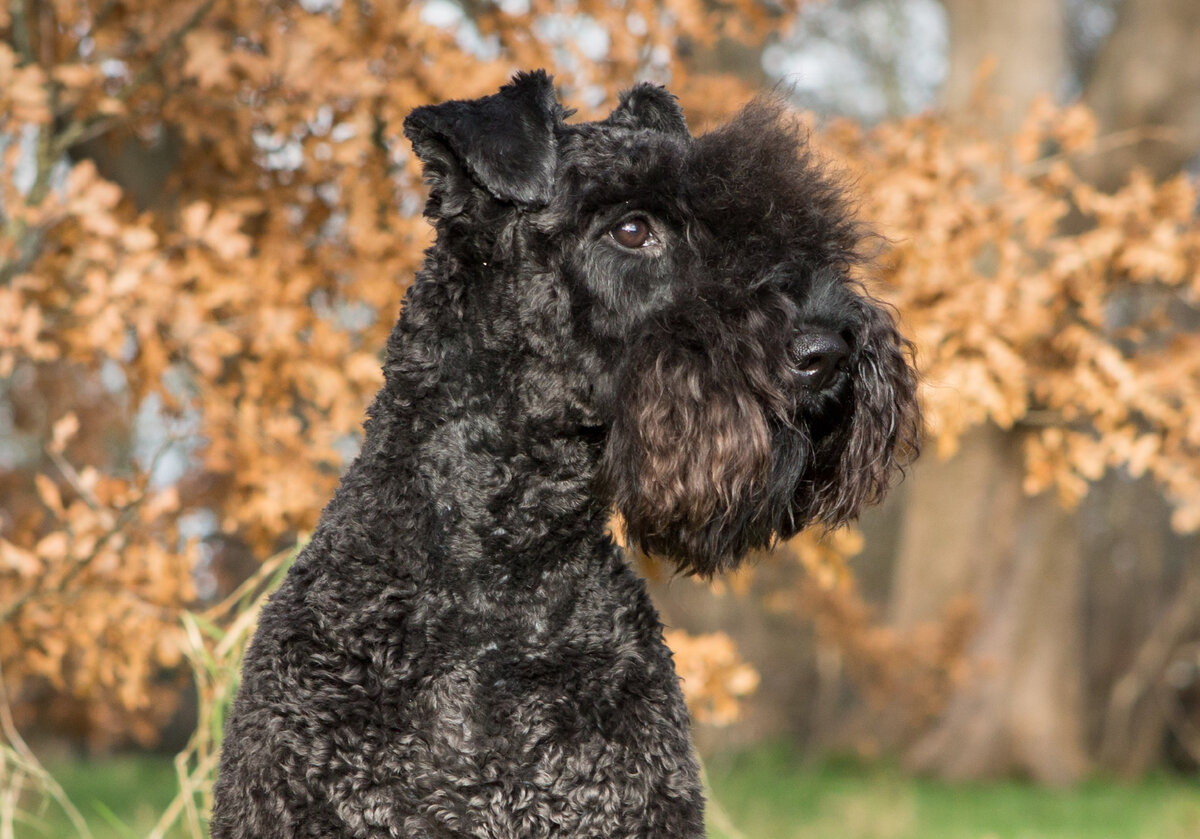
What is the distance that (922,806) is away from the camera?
280 inches

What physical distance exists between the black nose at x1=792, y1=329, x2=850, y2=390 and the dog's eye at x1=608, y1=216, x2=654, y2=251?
33 cm

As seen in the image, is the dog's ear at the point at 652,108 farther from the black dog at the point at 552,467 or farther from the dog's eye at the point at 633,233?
the dog's eye at the point at 633,233

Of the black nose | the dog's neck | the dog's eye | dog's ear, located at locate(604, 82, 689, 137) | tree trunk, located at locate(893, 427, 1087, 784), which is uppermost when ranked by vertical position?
tree trunk, located at locate(893, 427, 1087, 784)

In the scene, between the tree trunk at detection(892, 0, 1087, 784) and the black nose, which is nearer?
the black nose

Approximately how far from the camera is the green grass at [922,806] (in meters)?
6.18

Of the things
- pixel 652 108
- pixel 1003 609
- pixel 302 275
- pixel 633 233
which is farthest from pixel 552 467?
pixel 1003 609

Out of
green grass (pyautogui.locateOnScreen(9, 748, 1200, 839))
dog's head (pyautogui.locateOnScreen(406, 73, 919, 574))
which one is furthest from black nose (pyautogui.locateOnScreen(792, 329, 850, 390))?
green grass (pyautogui.locateOnScreen(9, 748, 1200, 839))

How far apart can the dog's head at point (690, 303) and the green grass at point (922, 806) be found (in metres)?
2.83

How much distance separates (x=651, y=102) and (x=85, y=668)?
2811 millimetres

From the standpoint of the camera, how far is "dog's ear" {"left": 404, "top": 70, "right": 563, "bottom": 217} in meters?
2.13

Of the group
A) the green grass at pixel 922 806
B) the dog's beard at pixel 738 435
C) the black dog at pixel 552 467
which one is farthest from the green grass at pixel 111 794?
the dog's beard at pixel 738 435

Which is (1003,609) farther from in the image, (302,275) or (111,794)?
(302,275)

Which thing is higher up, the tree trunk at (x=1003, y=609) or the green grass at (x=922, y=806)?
the tree trunk at (x=1003, y=609)

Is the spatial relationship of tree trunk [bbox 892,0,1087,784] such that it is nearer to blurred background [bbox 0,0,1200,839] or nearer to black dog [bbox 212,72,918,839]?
blurred background [bbox 0,0,1200,839]
